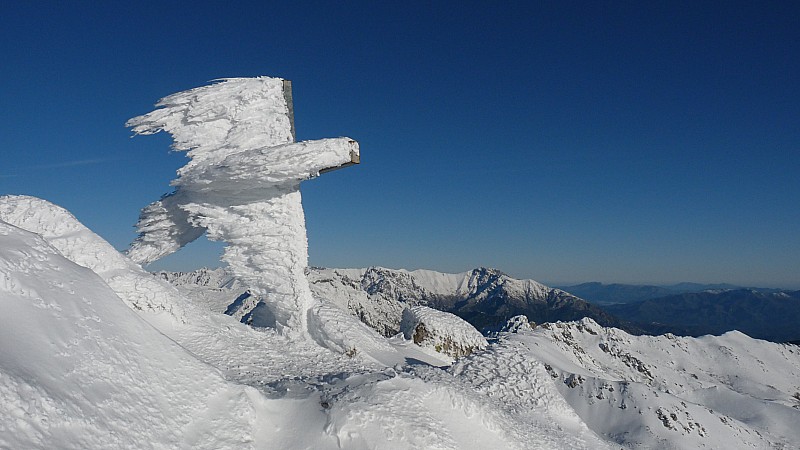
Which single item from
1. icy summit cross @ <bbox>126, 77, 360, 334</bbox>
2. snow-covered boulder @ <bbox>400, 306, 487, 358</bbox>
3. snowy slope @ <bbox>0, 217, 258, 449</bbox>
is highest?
icy summit cross @ <bbox>126, 77, 360, 334</bbox>

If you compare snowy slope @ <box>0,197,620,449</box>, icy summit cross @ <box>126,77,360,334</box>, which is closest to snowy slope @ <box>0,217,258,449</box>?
snowy slope @ <box>0,197,620,449</box>

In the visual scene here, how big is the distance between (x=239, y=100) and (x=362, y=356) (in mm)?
8947

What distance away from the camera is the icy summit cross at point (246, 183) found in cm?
1269

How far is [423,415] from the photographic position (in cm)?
918

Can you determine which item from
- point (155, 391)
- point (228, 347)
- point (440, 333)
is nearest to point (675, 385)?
point (440, 333)

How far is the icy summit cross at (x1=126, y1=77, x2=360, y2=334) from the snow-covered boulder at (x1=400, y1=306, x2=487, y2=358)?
8.68 m

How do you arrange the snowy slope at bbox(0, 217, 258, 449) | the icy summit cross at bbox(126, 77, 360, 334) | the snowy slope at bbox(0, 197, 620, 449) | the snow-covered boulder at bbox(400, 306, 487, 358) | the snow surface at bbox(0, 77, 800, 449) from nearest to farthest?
1. the snowy slope at bbox(0, 217, 258, 449)
2. the snowy slope at bbox(0, 197, 620, 449)
3. the snow surface at bbox(0, 77, 800, 449)
4. the icy summit cross at bbox(126, 77, 360, 334)
5. the snow-covered boulder at bbox(400, 306, 487, 358)

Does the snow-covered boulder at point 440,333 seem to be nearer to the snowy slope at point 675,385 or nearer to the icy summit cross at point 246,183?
the snowy slope at point 675,385

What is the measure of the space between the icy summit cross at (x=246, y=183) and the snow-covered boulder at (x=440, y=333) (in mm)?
8682

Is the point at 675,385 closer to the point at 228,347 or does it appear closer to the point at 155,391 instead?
the point at 228,347

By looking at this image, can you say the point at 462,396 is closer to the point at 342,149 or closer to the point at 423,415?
the point at 423,415

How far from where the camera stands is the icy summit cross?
41.6ft

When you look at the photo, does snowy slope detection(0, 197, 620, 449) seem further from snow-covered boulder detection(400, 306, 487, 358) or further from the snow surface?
snow-covered boulder detection(400, 306, 487, 358)

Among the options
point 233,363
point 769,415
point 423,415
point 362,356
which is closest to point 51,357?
point 233,363
